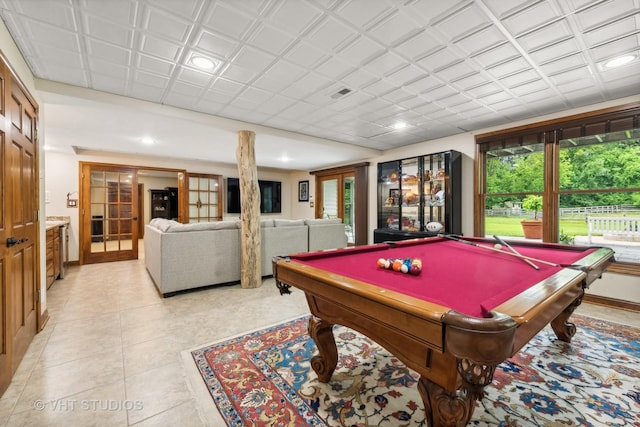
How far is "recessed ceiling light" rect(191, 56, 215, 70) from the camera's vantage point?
2.23m

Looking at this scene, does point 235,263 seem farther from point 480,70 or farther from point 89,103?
point 480,70

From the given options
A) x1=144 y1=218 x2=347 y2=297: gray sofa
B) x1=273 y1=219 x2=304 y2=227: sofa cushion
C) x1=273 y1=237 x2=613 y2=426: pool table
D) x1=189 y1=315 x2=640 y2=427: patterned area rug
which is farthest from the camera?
x1=273 y1=219 x2=304 y2=227: sofa cushion

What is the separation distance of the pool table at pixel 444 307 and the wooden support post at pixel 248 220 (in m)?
2.11

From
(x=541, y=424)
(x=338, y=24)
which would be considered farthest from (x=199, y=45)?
(x=541, y=424)

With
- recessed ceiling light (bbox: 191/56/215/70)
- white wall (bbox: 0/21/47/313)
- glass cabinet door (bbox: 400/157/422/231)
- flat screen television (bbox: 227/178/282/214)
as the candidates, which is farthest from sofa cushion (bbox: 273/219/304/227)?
flat screen television (bbox: 227/178/282/214)

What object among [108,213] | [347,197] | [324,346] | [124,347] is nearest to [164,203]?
[108,213]

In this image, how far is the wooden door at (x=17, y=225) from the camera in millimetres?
1599

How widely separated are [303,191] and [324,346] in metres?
7.05

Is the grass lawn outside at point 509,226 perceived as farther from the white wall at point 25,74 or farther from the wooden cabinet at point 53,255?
the wooden cabinet at point 53,255

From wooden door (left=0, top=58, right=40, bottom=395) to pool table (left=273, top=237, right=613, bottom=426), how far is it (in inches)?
66.3

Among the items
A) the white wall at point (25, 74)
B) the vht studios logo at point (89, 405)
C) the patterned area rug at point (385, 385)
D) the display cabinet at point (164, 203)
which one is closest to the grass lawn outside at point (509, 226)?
the patterned area rug at point (385, 385)

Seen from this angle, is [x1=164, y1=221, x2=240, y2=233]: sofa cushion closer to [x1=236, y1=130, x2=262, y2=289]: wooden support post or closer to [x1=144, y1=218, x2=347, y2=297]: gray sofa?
[x1=144, y1=218, x2=347, y2=297]: gray sofa

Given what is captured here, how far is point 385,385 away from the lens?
1659mm

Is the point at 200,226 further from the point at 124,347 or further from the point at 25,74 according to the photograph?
the point at 25,74
